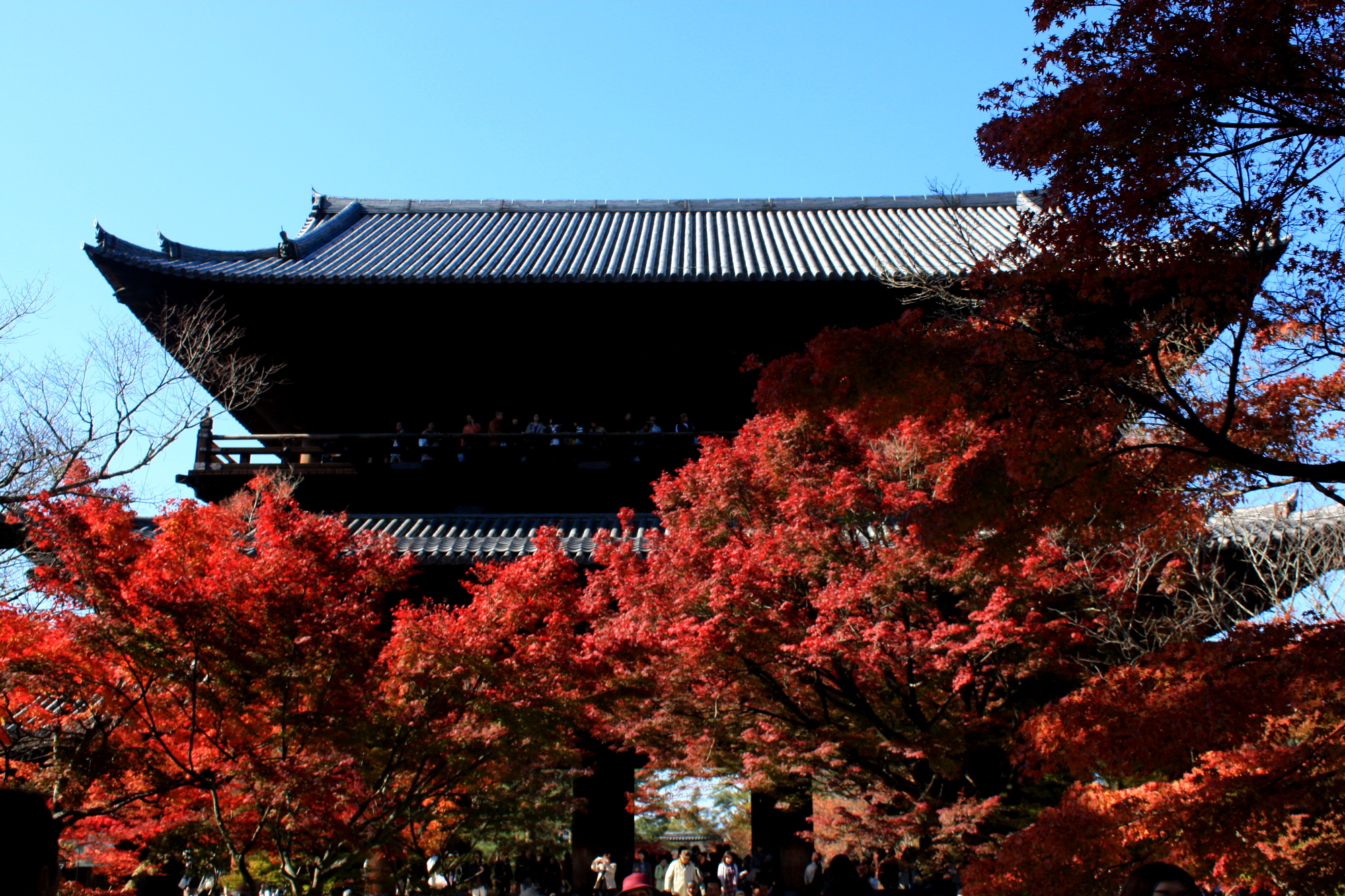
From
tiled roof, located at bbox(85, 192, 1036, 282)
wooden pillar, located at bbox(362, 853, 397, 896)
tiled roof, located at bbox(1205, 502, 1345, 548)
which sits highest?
tiled roof, located at bbox(85, 192, 1036, 282)

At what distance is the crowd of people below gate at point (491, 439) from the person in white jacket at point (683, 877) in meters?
5.34

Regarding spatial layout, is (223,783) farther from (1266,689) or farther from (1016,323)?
(1266,689)

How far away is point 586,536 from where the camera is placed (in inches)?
454

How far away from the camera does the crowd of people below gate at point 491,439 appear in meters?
12.1

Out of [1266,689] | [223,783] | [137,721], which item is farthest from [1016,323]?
[137,721]

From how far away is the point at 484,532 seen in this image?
11672 millimetres

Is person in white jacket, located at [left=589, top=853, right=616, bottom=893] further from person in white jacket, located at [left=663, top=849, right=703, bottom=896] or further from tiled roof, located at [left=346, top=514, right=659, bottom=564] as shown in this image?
tiled roof, located at [left=346, top=514, right=659, bottom=564]

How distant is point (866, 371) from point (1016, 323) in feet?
2.62

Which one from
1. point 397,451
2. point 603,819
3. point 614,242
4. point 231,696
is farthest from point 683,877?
point 614,242

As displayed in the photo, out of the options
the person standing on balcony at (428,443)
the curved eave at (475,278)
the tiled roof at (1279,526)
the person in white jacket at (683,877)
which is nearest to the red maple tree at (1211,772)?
the tiled roof at (1279,526)

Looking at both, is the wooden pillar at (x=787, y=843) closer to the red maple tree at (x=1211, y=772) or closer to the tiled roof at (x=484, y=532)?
the tiled roof at (x=484, y=532)

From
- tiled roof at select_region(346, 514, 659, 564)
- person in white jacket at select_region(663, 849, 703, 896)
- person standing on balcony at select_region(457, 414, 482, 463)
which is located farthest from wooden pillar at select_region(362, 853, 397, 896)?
person standing on balcony at select_region(457, 414, 482, 463)

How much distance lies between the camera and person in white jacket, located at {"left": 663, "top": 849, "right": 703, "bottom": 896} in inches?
464

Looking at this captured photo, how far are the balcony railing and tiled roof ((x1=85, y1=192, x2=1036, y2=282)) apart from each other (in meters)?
2.22
